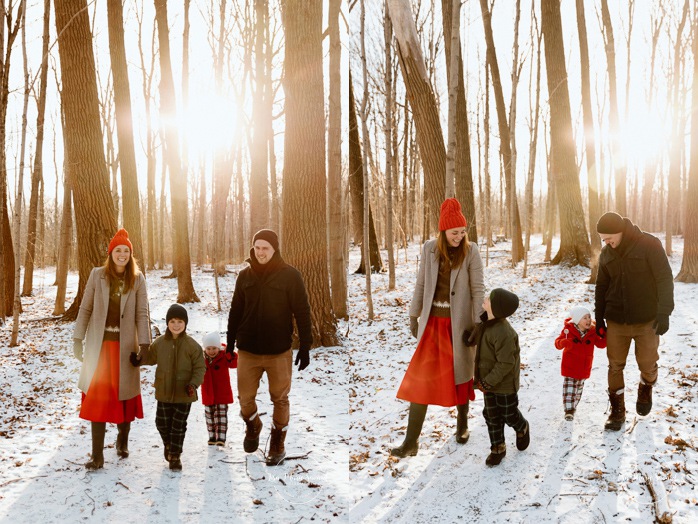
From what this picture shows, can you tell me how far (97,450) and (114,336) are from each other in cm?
89

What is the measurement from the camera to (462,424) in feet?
13.3

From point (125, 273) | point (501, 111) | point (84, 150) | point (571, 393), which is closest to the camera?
point (125, 273)

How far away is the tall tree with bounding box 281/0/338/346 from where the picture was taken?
686 cm

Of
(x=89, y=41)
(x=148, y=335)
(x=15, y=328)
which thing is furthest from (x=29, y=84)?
(x=148, y=335)

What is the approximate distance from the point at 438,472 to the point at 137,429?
294 cm

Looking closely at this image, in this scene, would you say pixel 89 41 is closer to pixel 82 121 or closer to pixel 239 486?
pixel 82 121

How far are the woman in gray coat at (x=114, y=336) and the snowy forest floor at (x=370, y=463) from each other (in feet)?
1.48

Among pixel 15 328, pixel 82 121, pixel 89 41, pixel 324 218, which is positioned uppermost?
pixel 89 41

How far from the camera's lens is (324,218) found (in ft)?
23.1

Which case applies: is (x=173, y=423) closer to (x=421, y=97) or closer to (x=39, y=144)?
(x=421, y=97)

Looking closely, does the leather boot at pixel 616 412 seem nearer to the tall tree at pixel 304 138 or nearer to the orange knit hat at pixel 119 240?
the tall tree at pixel 304 138

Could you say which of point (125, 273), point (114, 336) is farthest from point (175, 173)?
point (114, 336)

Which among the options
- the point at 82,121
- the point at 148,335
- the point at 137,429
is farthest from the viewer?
the point at 82,121

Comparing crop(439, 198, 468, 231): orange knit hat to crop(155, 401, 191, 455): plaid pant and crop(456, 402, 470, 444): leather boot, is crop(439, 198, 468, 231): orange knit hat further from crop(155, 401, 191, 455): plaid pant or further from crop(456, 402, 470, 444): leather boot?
crop(155, 401, 191, 455): plaid pant
